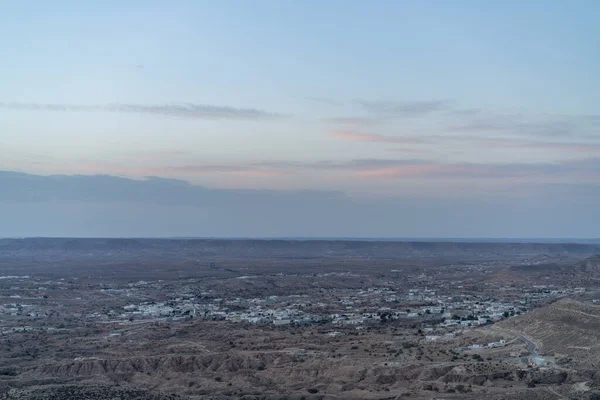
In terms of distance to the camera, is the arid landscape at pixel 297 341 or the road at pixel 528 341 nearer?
the arid landscape at pixel 297 341

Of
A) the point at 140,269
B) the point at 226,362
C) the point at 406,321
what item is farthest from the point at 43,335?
the point at 140,269

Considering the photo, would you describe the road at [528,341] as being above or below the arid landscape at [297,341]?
above

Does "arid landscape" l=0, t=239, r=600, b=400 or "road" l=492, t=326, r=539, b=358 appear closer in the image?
"arid landscape" l=0, t=239, r=600, b=400

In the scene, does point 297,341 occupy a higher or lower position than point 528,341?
lower

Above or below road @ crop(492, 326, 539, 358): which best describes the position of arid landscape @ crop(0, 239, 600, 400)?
below

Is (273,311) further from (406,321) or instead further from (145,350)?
(145,350)

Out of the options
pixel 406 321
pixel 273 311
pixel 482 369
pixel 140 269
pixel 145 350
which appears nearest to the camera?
pixel 482 369

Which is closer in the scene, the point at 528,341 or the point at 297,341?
the point at 528,341

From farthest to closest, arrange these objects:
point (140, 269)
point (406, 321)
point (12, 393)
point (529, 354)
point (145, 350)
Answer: point (140, 269)
point (406, 321)
point (145, 350)
point (529, 354)
point (12, 393)
